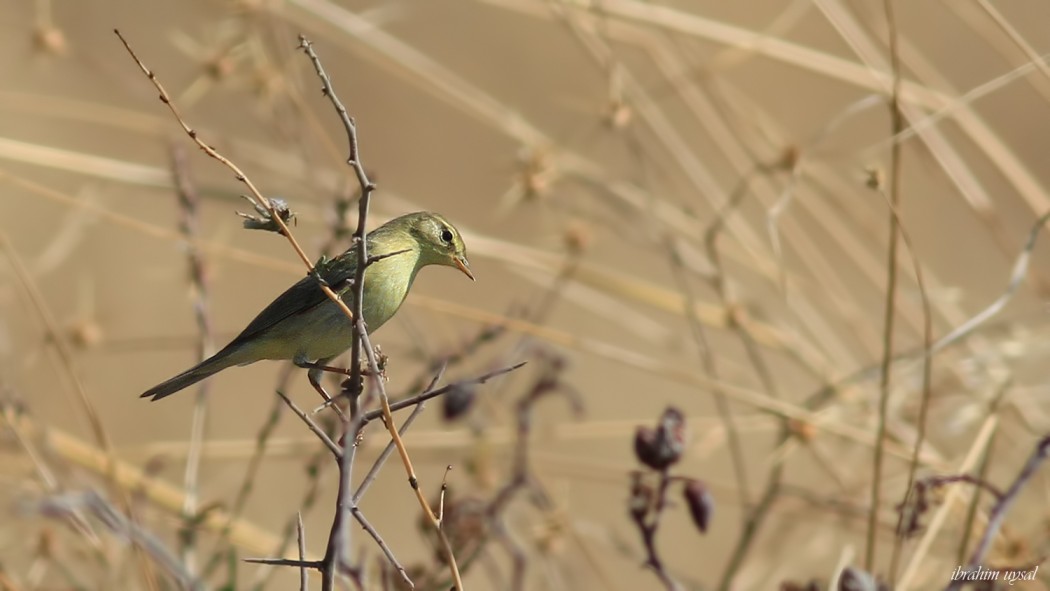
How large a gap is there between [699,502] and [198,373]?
1502 mm

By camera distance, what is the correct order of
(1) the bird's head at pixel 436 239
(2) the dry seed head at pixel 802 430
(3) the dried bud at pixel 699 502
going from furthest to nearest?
(2) the dry seed head at pixel 802 430 → (1) the bird's head at pixel 436 239 → (3) the dried bud at pixel 699 502

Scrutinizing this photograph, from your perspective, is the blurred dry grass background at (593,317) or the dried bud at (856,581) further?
the blurred dry grass background at (593,317)

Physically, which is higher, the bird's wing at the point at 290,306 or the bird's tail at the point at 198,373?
the bird's wing at the point at 290,306

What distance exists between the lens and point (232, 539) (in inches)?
131

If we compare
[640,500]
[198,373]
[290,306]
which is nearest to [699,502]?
[640,500]

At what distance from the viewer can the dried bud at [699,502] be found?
2482mm

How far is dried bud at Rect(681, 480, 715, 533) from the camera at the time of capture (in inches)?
97.7

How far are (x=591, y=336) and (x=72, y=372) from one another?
5.30 meters

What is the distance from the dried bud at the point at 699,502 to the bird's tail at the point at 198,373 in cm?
142

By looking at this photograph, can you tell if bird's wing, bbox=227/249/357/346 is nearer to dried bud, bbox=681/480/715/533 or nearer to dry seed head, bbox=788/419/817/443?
dried bud, bbox=681/480/715/533

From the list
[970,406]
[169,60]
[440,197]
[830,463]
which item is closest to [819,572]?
[830,463]
